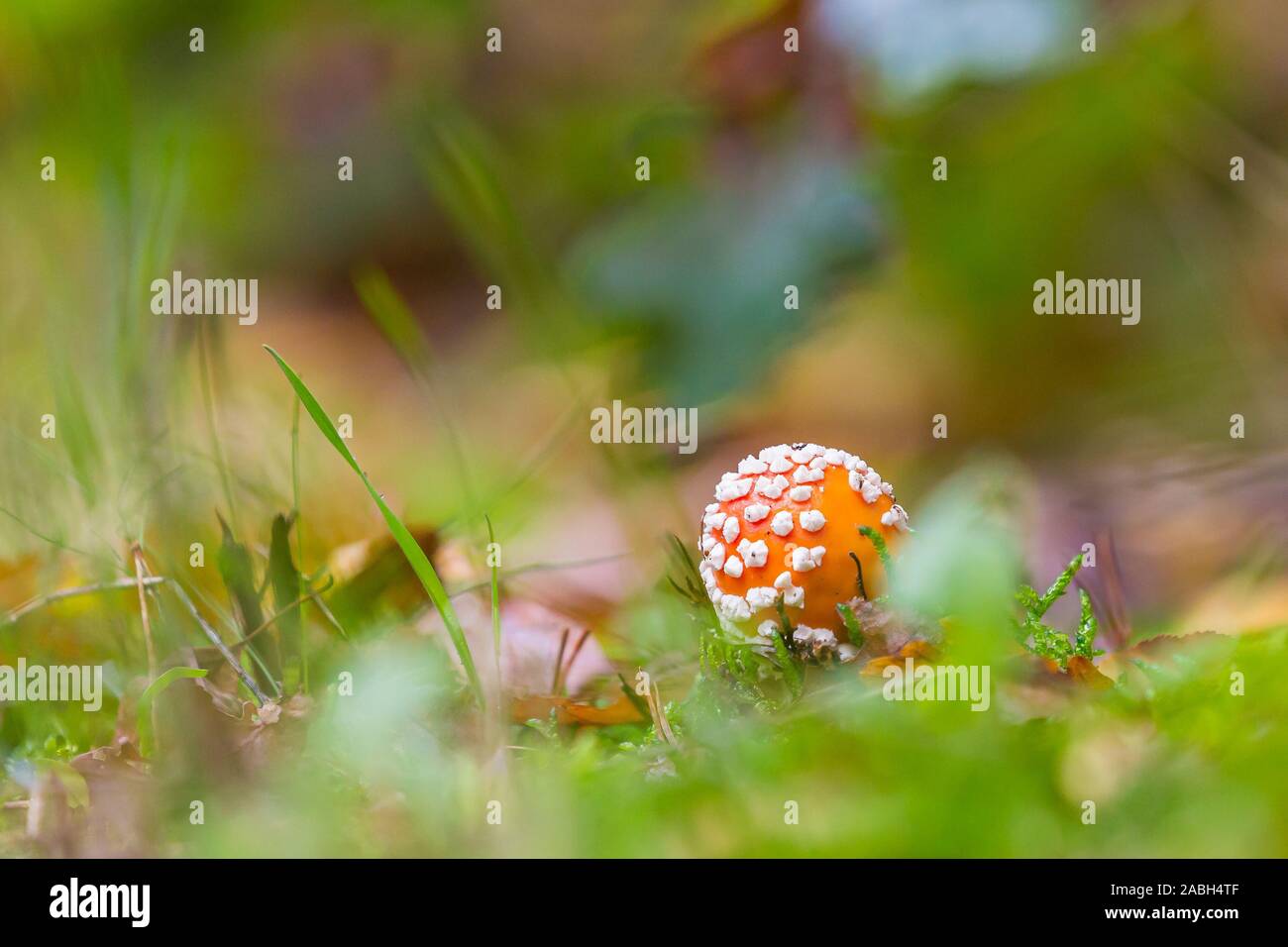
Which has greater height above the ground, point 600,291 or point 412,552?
point 600,291

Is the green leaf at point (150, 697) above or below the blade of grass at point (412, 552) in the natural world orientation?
below

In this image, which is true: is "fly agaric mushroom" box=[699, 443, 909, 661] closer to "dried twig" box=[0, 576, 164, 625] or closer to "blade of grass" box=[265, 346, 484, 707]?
"blade of grass" box=[265, 346, 484, 707]

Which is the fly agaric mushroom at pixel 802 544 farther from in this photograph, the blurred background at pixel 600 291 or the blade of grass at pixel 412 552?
the blade of grass at pixel 412 552

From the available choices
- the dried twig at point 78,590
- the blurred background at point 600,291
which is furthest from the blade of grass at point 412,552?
the dried twig at point 78,590

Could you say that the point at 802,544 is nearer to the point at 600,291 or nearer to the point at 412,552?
the point at 412,552

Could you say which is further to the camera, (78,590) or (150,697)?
(78,590)

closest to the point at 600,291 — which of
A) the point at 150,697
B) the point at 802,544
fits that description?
the point at 802,544

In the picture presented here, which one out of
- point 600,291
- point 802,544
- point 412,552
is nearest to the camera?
point 412,552

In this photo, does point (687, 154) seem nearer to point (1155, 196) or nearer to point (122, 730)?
point (1155, 196)
